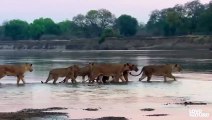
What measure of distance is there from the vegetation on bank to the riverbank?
3.83 meters

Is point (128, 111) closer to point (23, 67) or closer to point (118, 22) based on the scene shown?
point (23, 67)

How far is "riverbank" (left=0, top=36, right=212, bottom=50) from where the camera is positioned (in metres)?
113

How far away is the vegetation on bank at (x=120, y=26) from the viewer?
141375mm

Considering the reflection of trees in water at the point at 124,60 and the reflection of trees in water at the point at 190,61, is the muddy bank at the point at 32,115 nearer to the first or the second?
the reflection of trees in water at the point at 124,60

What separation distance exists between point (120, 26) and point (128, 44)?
136ft

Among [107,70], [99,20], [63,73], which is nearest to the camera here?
[107,70]

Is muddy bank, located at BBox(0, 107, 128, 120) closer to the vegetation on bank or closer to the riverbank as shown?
the riverbank

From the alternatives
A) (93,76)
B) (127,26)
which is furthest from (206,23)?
(93,76)

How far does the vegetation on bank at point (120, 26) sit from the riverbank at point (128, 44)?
3.83 m

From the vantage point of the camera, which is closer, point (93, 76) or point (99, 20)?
point (93, 76)

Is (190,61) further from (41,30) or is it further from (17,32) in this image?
(17,32)

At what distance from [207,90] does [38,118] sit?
949 cm

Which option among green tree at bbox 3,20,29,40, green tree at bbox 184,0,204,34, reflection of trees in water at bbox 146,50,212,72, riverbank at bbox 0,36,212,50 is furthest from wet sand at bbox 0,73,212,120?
green tree at bbox 3,20,29,40

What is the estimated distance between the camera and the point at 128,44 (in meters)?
132
